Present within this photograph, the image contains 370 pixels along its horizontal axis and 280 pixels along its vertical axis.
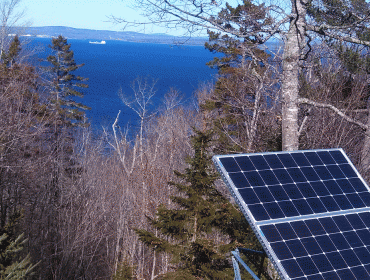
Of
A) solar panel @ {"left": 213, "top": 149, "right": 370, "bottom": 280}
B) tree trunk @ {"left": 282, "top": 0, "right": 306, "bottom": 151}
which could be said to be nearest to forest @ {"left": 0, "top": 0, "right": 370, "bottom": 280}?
tree trunk @ {"left": 282, "top": 0, "right": 306, "bottom": 151}

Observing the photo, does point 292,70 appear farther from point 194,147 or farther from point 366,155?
point 366,155

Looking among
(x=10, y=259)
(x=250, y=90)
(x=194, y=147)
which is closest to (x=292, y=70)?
(x=194, y=147)

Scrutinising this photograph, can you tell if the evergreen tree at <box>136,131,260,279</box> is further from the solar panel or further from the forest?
the solar panel

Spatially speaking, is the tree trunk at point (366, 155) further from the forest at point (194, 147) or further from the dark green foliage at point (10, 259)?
the dark green foliage at point (10, 259)

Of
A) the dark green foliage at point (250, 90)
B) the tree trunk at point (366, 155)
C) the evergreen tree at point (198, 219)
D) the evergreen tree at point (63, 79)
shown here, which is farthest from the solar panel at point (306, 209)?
the evergreen tree at point (63, 79)

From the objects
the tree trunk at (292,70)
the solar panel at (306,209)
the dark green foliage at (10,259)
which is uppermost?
the tree trunk at (292,70)
